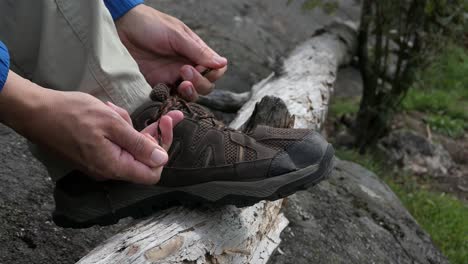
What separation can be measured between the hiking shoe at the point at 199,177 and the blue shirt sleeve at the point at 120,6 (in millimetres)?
453

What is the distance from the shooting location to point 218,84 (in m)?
5.34

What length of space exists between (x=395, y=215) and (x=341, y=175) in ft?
1.26

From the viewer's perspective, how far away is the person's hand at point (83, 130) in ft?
5.81

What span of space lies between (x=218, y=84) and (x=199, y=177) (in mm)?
3297

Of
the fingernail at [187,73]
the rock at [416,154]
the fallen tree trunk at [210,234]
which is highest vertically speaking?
the fingernail at [187,73]

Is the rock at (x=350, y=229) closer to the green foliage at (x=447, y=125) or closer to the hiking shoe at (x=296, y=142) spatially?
the hiking shoe at (x=296, y=142)

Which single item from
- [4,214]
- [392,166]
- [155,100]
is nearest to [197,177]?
[155,100]

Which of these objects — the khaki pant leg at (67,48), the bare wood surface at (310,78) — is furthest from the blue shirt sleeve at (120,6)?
the bare wood surface at (310,78)

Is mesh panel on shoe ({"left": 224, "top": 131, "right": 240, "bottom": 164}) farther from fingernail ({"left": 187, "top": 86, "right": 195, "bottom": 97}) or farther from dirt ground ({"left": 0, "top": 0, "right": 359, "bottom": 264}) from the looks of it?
dirt ground ({"left": 0, "top": 0, "right": 359, "bottom": 264})

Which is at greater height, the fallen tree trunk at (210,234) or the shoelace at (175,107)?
the shoelace at (175,107)

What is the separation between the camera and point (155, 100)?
2.17 meters

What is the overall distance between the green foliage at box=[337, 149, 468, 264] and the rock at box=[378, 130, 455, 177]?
202 millimetres

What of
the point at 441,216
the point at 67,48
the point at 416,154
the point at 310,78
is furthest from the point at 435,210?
the point at 67,48

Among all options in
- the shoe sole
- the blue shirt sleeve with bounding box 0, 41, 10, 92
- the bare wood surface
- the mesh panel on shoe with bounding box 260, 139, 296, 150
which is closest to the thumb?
the shoe sole
